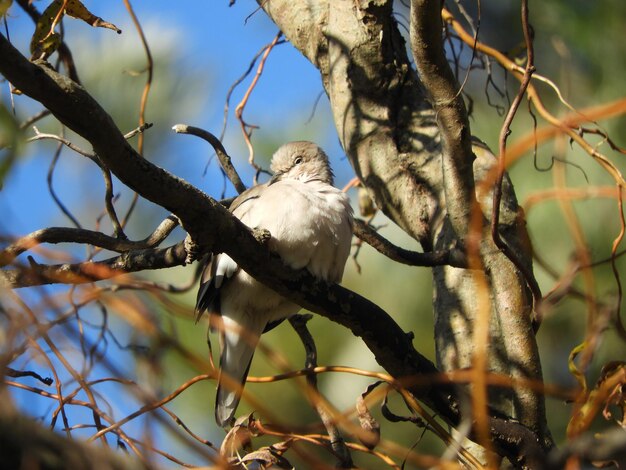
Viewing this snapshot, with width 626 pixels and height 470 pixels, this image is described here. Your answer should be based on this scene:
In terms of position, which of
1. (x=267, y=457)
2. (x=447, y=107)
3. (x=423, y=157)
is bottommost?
(x=267, y=457)

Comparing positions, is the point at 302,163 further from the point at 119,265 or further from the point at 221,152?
the point at 119,265

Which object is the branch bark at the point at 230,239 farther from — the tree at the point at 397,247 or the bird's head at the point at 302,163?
the bird's head at the point at 302,163

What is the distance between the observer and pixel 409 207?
374 cm

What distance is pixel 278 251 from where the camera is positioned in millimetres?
3611

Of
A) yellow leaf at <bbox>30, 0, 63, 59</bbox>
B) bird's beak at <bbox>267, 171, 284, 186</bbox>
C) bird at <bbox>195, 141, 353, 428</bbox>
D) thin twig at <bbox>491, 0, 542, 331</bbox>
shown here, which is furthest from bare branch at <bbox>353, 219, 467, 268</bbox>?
yellow leaf at <bbox>30, 0, 63, 59</bbox>

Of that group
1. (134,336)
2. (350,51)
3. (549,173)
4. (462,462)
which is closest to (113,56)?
(549,173)

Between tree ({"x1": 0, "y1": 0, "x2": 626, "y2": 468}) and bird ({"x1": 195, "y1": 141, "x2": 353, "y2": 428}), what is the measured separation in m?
0.23

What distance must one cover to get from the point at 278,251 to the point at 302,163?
1.25 metres

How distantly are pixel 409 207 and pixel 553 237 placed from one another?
4219 mm

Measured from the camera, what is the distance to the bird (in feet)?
12.4

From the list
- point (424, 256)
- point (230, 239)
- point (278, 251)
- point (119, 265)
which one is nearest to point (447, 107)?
point (424, 256)

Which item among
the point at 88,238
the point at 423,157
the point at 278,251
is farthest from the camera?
the point at 423,157

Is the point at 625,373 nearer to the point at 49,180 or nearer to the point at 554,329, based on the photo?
the point at 49,180

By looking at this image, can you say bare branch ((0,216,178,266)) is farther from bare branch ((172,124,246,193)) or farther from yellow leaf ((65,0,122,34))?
yellow leaf ((65,0,122,34))
